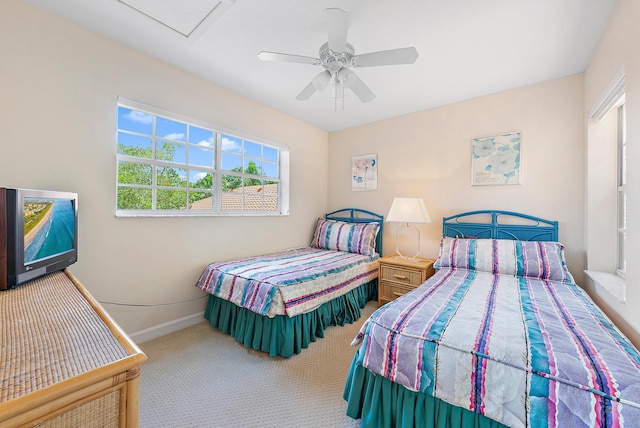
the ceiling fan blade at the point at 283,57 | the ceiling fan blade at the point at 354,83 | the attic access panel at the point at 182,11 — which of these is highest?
the attic access panel at the point at 182,11

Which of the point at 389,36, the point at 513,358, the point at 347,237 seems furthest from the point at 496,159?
the point at 513,358

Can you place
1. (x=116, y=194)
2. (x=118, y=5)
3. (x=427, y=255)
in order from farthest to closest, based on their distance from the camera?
1. (x=427, y=255)
2. (x=116, y=194)
3. (x=118, y=5)

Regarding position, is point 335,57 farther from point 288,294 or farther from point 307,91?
point 288,294

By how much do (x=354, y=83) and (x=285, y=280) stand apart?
1700 mm

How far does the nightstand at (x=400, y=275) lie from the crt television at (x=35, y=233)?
9.00ft

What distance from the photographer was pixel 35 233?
1.30 meters

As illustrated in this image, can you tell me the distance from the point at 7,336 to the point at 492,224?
3.49 meters

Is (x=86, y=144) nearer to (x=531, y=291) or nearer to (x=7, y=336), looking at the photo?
(x=7, y=336)

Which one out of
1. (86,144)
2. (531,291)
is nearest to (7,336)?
A: (86,144)

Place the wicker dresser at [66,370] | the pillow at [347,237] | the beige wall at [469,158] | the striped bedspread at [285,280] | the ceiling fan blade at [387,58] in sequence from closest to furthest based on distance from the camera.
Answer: the wicker dresser at [66,370] → the ceiling fan blade at [387,58] → the striped bedspread at [285,280] → the beige wall at [469,158] → the pillow at [347,237]

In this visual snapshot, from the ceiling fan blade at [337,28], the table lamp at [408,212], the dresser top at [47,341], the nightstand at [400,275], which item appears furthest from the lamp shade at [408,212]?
the dresser top at [47,341]

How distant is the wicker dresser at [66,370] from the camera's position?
531 mm

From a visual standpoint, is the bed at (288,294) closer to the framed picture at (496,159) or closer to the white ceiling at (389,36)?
the framed picture at (496,159)

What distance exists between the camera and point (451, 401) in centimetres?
112
